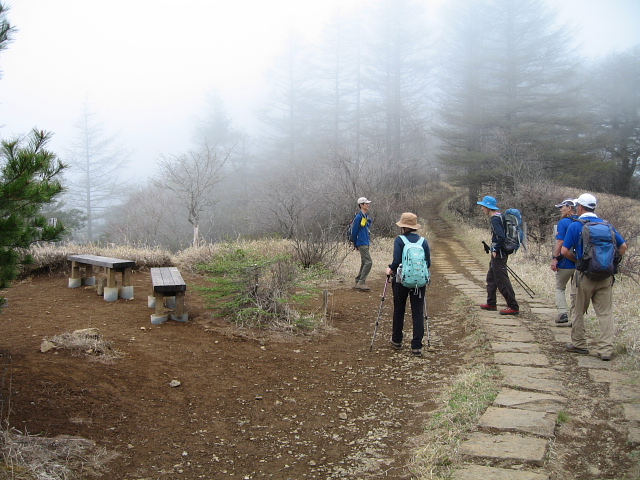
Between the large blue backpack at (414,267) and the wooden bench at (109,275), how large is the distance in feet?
12.6

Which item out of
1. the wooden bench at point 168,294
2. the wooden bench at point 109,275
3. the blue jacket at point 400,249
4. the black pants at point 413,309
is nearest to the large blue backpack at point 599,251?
the blue jacket at point 400,249

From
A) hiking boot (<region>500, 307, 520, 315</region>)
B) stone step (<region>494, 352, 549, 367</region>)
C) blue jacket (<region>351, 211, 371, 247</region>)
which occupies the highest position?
blue jacket (<region>351, 211, 371, 247</region>)

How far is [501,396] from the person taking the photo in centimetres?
384

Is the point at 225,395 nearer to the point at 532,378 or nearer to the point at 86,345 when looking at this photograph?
the point at 86,345

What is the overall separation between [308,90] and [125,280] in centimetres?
3594

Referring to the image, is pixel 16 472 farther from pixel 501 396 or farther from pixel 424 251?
pixel 424 251

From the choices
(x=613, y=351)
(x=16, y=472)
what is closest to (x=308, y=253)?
(x=613, y=351)

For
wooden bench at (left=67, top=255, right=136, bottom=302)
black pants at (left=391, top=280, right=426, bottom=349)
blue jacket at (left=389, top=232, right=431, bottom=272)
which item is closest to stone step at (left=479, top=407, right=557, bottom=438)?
black pants at (left=391, top=280, right=426, bottom=349)

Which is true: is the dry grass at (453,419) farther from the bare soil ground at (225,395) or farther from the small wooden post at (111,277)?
the small wooden post at (111,277)

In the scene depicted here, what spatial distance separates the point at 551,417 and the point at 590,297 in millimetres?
1909

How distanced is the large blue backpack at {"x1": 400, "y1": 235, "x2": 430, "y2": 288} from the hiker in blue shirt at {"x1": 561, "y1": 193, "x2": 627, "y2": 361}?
5.05ft

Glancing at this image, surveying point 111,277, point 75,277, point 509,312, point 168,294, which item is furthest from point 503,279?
point 75,277

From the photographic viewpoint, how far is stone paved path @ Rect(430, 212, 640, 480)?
110 inches

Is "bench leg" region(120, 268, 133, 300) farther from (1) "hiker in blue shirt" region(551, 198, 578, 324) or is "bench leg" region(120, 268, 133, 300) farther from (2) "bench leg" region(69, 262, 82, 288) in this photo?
(1) "hiker in blue shirt" region(551, 198, 578, 324)
